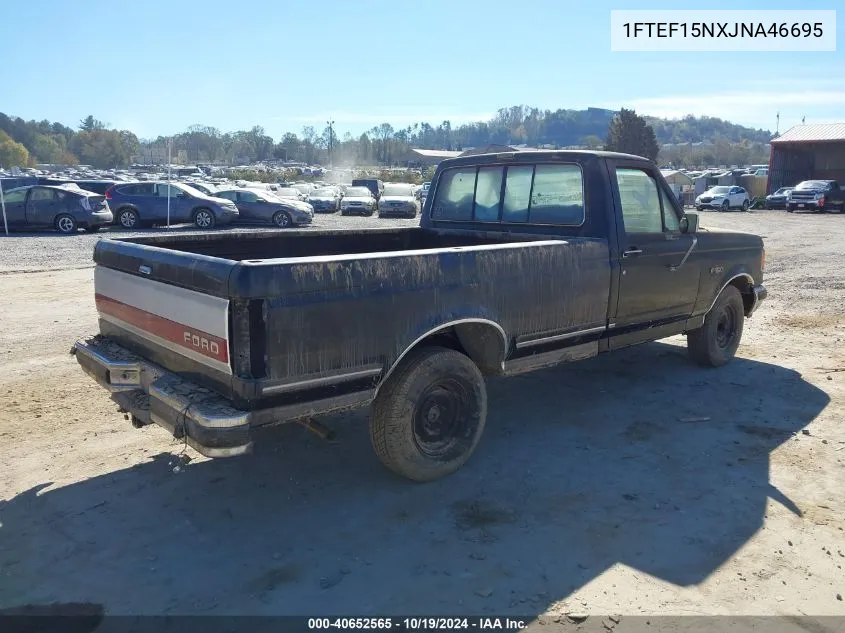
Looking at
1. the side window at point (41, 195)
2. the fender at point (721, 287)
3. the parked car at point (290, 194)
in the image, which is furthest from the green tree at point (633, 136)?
the fender at point (721, 287)

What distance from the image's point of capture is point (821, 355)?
24.8 feet

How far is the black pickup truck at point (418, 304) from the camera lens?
3.46 meters

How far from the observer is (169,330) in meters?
3.89

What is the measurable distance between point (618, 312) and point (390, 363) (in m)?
2.30

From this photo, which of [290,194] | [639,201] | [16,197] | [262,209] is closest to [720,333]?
[639,201]

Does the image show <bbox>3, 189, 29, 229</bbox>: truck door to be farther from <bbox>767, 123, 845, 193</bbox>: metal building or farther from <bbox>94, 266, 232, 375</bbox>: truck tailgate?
<bbox>767, 123, 845, 193</bbox>: metal building

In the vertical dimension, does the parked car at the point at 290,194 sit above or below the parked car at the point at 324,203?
above

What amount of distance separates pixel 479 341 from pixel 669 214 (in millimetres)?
2487

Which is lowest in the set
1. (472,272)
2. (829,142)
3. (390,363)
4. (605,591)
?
(605,591)

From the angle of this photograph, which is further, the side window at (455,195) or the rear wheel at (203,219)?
the rear wheel at (203,219)

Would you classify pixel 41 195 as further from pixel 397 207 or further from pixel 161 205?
pixel 397 207

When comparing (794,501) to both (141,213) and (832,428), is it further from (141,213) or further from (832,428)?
(141,213)

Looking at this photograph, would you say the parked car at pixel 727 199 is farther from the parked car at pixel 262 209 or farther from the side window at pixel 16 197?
the side window at pixel 16 197

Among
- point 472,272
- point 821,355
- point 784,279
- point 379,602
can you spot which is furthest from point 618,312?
point 784,279
